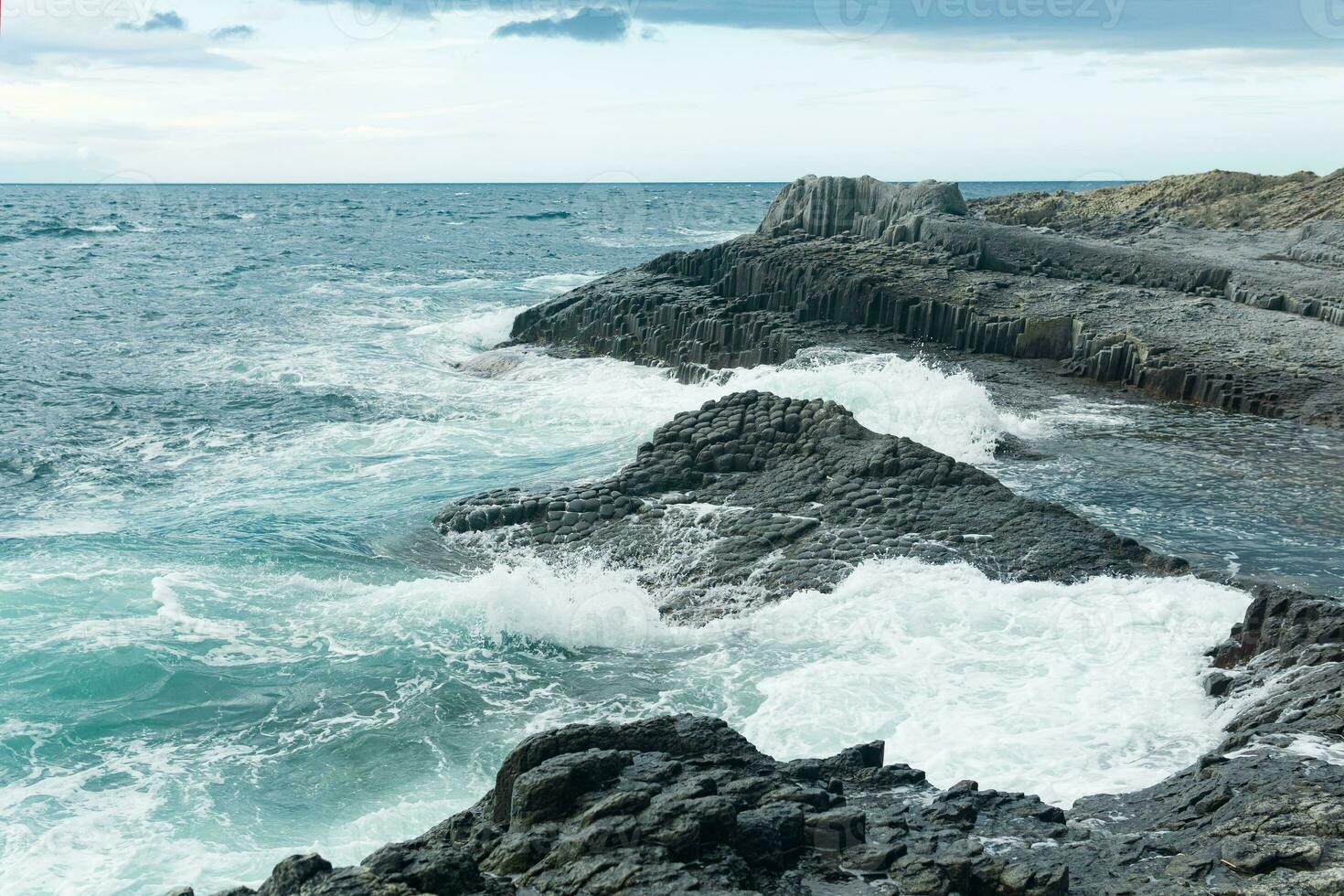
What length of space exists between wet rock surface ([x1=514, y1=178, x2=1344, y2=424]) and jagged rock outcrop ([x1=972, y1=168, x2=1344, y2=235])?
10.2 m

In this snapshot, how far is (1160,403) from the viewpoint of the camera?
74.9 feet

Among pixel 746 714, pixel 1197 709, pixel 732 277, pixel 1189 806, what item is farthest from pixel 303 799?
pixel 732 277

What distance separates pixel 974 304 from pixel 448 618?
1833cm

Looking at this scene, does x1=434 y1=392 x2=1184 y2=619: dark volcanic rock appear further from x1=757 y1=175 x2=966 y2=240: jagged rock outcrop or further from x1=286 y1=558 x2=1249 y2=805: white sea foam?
x1=757 y1=175 x2=966 y2=240: jagged rock outcrop

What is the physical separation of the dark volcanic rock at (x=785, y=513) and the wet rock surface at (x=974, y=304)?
8959 millimetres

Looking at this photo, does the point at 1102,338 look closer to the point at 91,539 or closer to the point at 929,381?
the point at 929,381

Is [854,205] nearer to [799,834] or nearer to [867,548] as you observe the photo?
[867,548]

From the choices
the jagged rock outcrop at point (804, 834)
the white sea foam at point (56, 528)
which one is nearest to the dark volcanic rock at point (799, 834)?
the jagged rock outcrop at point (804, 834)

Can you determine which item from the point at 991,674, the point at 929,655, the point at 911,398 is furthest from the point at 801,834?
the point at 911,398

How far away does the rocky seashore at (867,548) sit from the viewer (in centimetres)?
697

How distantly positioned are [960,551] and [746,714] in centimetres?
438

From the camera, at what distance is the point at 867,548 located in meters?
14.9

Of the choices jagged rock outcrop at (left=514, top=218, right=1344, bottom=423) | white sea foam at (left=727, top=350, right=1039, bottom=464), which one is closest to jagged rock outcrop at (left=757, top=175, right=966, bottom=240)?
jagged rock outcrop at (left=514, top=218, right=1344, bottom=423)

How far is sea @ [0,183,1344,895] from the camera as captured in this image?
34.2ft
